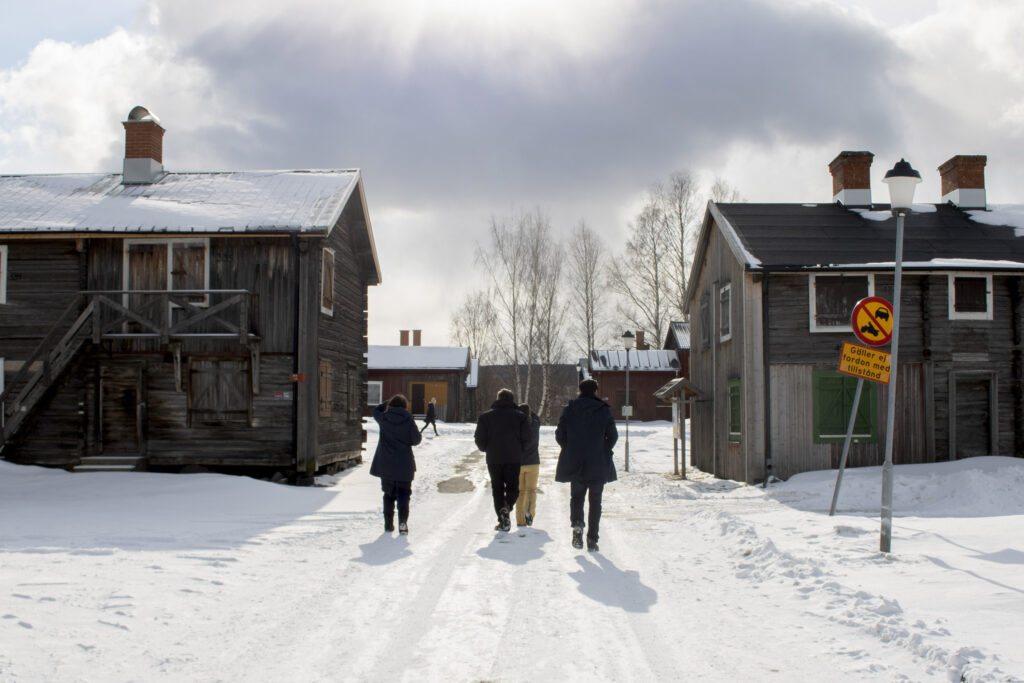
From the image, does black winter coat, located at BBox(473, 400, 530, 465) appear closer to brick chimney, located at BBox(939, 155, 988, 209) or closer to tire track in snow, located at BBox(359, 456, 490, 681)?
tire track in snow, located at BBox(359, 456, 490, 681)

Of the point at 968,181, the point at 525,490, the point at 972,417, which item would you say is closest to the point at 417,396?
the point at 968,181

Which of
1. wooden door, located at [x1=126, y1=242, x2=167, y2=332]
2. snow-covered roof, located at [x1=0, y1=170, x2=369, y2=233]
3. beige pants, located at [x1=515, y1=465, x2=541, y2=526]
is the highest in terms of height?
snow-covered roof, located at [x1=0, y1=170, x2=369, y2=233]

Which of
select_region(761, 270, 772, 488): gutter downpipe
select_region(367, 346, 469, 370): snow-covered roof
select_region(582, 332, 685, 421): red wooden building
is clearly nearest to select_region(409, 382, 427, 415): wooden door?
select_region(367, 346, 469, 370): snow-covered roof

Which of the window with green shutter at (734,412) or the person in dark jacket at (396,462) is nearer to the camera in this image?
the person in dark jacket at (396,462)

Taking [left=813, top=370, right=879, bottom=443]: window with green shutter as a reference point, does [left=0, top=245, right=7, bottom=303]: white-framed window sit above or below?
above

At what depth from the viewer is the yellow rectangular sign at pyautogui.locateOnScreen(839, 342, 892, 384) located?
9.74 m

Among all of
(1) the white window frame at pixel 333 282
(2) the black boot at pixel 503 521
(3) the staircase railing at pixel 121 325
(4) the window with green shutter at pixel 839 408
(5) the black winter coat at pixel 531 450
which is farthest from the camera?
(1) the white window frame at pixel 333 282

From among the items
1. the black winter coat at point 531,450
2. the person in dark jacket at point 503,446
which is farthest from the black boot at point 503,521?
the black winter coat at point 531,450

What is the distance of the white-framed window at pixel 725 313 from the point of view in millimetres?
18797

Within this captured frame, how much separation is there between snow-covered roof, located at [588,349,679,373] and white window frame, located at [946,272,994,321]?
96.2 ft

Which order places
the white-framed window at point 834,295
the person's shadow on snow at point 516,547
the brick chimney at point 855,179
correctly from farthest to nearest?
the brick chimney at point 855,179
the white-framed window at point 834,295
the person's shadow on snow at point 516,547

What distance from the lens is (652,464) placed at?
949 inches

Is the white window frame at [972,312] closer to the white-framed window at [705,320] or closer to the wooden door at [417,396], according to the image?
the white-framed window at [705,320]

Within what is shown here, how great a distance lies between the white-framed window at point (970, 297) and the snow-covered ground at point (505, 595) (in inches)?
212
